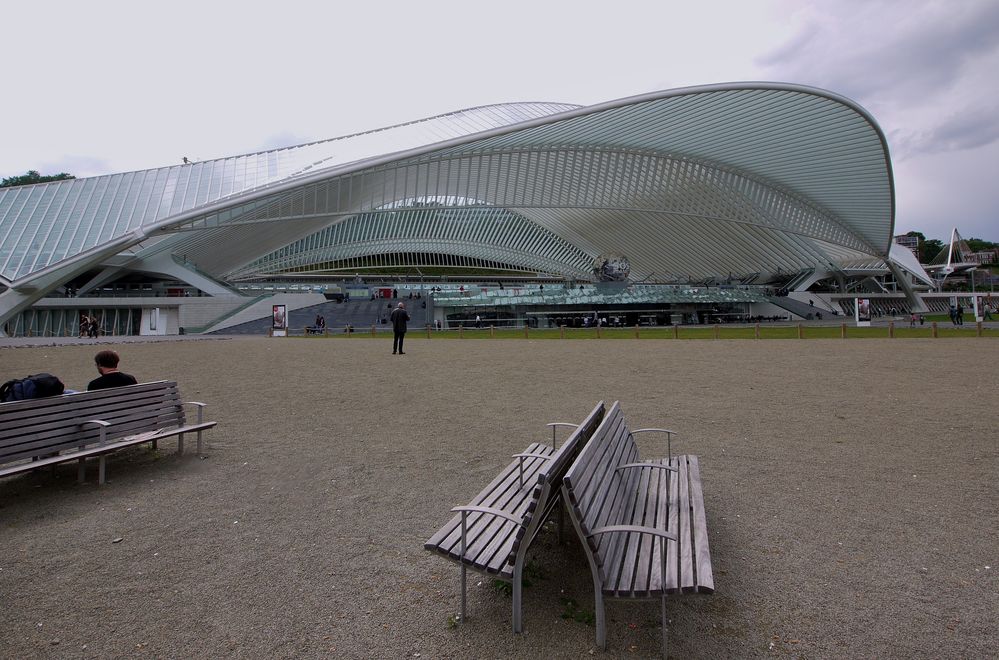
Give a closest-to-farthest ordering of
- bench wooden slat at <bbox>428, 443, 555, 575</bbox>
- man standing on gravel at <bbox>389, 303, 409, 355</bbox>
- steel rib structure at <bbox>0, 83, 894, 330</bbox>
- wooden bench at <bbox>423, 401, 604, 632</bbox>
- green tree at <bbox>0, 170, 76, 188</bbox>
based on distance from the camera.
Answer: wooden bench at <bbox>423, 401, 604, 632</bbox>, bench wooden slat at <bbox>428, 443, 555, 575</bbox>, man standing on gravel at <bbox>389, 303, 409, 355</bbox>, steel rib structure at <bbox>0, 83, 894, 330</bbox>, green tree at <bbox>0, 170, 76, 188</bbox>

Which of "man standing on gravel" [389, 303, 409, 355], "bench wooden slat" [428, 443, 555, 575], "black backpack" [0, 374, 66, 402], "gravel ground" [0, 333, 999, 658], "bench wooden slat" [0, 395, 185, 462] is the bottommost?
"gravel ground" [0, 333, 999, 658]

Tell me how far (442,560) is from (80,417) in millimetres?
3988

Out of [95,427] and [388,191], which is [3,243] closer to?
[388,191]

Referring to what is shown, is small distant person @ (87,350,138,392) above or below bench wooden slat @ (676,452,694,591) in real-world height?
above

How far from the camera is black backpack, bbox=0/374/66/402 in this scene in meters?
5.37

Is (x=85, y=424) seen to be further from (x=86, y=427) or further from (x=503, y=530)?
(x=503, y=530)

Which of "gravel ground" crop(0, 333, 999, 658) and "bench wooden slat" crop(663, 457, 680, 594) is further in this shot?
"gravel ground" crop(0, 333, 999, 658)

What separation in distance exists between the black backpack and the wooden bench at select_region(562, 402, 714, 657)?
5253mm

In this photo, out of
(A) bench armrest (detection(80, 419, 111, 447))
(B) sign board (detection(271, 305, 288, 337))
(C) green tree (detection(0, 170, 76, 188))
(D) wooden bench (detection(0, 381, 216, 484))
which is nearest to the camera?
(D) wooden bench (detection(0, 381, 216, 484))

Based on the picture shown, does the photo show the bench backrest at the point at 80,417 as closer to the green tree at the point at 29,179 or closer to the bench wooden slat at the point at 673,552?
the bench wooden slat at the point at 673,552

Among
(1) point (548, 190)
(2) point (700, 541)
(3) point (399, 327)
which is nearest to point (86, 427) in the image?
(2) point (700, 541)

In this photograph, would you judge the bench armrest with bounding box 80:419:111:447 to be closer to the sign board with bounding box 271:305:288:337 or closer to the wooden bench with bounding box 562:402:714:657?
the wooden bench with bounding box 562:402:714:657

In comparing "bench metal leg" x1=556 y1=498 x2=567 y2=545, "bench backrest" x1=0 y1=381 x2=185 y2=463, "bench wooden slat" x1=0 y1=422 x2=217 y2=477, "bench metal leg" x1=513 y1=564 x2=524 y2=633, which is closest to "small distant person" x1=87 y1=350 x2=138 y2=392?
"bench backrest" x1=0 y1=381 x2=185 y2=463

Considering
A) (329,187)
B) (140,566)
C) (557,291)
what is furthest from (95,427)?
(557,291)
